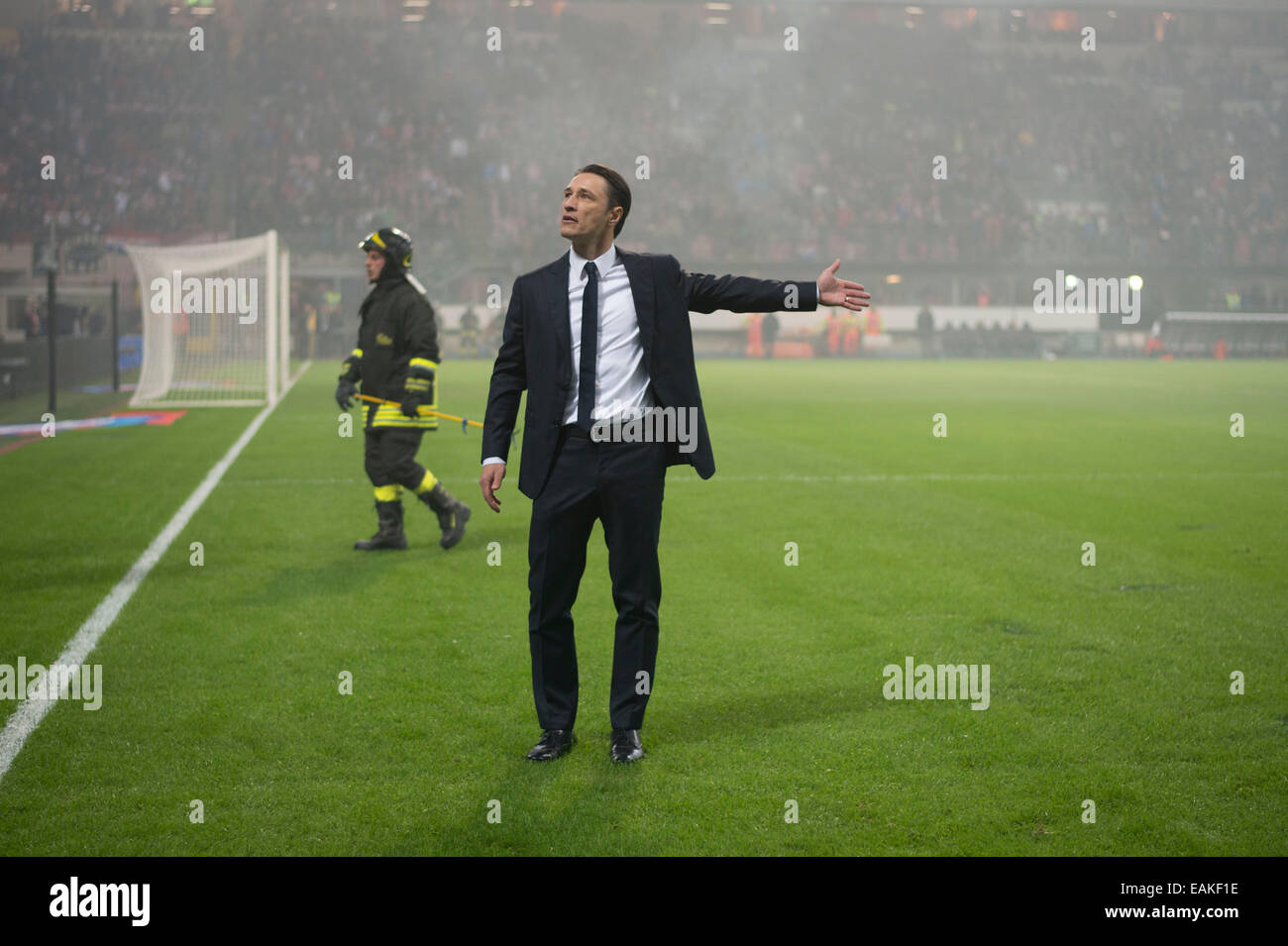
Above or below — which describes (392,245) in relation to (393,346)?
above

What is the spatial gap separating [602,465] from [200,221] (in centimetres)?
4066

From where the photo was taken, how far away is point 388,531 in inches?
353

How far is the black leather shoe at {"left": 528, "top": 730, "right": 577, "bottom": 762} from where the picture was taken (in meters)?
4.59

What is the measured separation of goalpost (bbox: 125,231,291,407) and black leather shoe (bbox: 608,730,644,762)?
18633 millimetres

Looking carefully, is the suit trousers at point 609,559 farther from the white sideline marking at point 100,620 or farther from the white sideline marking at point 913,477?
the white sideline marking at point 913,477

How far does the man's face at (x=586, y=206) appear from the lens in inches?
173

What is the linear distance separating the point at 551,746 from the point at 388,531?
459 centimetres

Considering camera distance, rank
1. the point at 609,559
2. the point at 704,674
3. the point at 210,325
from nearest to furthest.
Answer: the point at 609,559, the point at 704,674, the point at 210,325

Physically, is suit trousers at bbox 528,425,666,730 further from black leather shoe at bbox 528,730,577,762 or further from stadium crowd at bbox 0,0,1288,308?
stadium crowd at bbox 0,0,1288,308

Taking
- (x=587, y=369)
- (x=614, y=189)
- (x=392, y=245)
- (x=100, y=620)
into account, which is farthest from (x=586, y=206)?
(x=392, y=245)

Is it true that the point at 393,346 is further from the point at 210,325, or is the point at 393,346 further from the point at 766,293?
the point at 210,325

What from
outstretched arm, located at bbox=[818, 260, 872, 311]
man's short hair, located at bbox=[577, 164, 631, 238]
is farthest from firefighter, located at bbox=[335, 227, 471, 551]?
outstretched arm, located at bbox=[818, 260, 872, 311]
